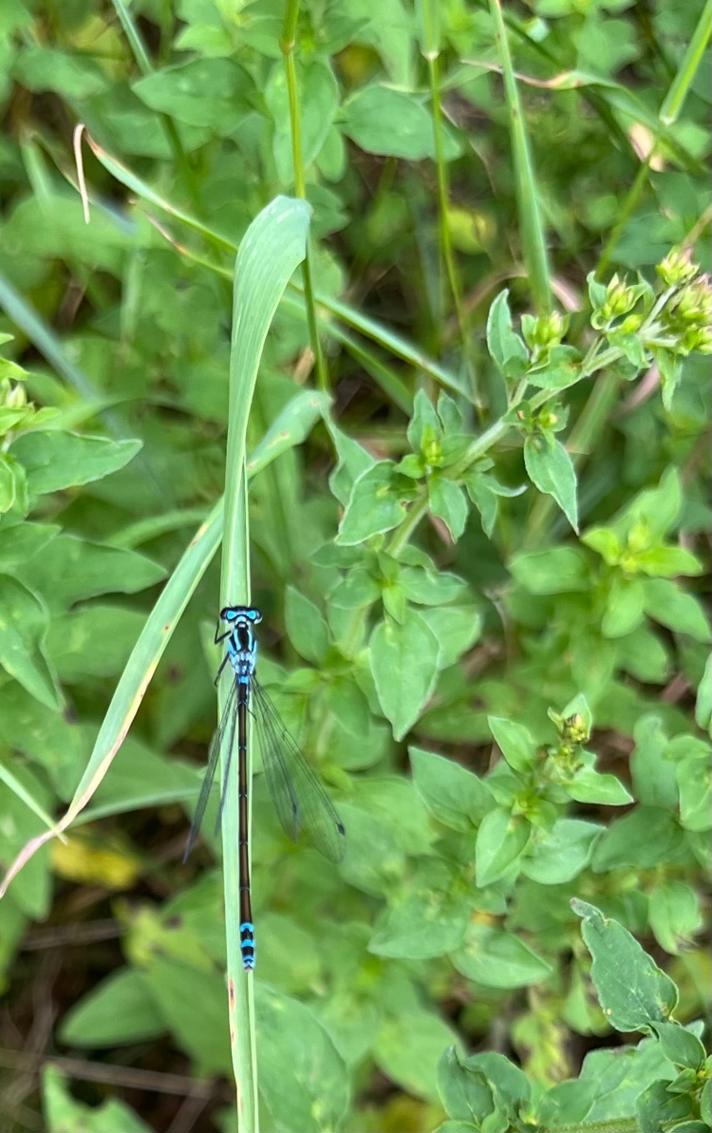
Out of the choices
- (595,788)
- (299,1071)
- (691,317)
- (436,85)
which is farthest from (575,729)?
(436,85)

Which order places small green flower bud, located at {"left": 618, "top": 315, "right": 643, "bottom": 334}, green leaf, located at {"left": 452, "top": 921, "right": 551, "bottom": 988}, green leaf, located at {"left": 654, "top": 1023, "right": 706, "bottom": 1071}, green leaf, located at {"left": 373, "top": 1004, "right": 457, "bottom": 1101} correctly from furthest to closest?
green leaf, located at {"left": 373, "top": 1004, "right": 457, "bottom": 1101} → green leaf, located at {"left": 452, "top": 921, "right": 551, "bottom": 988} → small green flower bud, located at {"left": 618, "top": 315, "right": 643, "bottom": 334} → green leaf, located at {"left": 654, "top": 1023, "right": 706, "bottom": 1071}

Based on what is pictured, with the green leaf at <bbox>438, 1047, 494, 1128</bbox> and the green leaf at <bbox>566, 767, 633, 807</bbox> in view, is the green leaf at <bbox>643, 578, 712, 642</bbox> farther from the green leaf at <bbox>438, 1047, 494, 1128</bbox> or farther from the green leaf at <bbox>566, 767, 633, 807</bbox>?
the green leaf at <bbox>438, 1047, 494, 1128</bbox>

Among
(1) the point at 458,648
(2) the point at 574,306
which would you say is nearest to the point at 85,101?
(2) the point at 574,306

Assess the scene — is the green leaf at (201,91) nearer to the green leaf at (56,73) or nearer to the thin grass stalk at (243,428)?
the thin grass stalk at (243,428)

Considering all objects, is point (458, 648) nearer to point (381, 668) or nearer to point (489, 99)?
point (381, 668)

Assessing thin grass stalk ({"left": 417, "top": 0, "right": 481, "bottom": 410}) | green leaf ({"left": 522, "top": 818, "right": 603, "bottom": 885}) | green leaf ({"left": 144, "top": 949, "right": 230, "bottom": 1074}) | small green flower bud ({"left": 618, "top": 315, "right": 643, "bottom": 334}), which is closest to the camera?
small green flower bud ({"left": 618, "top": 315, "right": 643, "bottom": 334})

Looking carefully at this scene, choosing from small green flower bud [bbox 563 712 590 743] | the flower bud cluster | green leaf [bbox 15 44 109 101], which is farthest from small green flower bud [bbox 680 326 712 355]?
green leaf [bbox 15 44 109 101]

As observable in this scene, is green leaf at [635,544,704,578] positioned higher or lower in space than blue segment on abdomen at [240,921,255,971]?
higher
